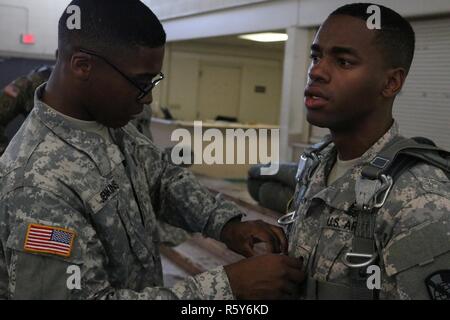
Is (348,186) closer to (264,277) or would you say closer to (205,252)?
(264,277)

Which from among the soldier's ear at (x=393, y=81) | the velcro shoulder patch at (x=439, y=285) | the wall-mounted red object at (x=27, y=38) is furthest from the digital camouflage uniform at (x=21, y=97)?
the wall-mounted red object at (x=27, y=38)

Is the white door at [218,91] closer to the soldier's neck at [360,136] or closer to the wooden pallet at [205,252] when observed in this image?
the wooden pallet at [205,252]

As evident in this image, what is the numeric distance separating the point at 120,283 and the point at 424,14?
2.56 metres

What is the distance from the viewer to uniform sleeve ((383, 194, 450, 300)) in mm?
1139

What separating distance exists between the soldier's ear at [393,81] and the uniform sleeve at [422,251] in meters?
0.36

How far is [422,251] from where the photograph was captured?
1.15 meters

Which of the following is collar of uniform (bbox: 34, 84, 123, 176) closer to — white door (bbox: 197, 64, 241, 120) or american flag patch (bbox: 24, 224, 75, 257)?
american flag patch (bbox: 24, 224, 75, 257)

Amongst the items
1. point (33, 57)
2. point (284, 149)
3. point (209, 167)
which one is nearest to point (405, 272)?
point (284, 149)

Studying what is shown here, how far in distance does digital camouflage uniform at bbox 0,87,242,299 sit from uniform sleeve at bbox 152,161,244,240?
17 centimetres

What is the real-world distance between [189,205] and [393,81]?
0.84 m

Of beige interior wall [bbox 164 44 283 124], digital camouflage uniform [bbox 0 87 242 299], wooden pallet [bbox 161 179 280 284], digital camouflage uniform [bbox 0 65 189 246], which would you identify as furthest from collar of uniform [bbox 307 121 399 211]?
beige interior wall [bbox 164 44 283 124]

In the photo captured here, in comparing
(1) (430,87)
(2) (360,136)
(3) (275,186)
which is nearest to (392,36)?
(2) (360,136)

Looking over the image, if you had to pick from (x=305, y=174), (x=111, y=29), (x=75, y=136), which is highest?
(x=111, y=29)

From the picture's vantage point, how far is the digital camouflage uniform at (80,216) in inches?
46.8
